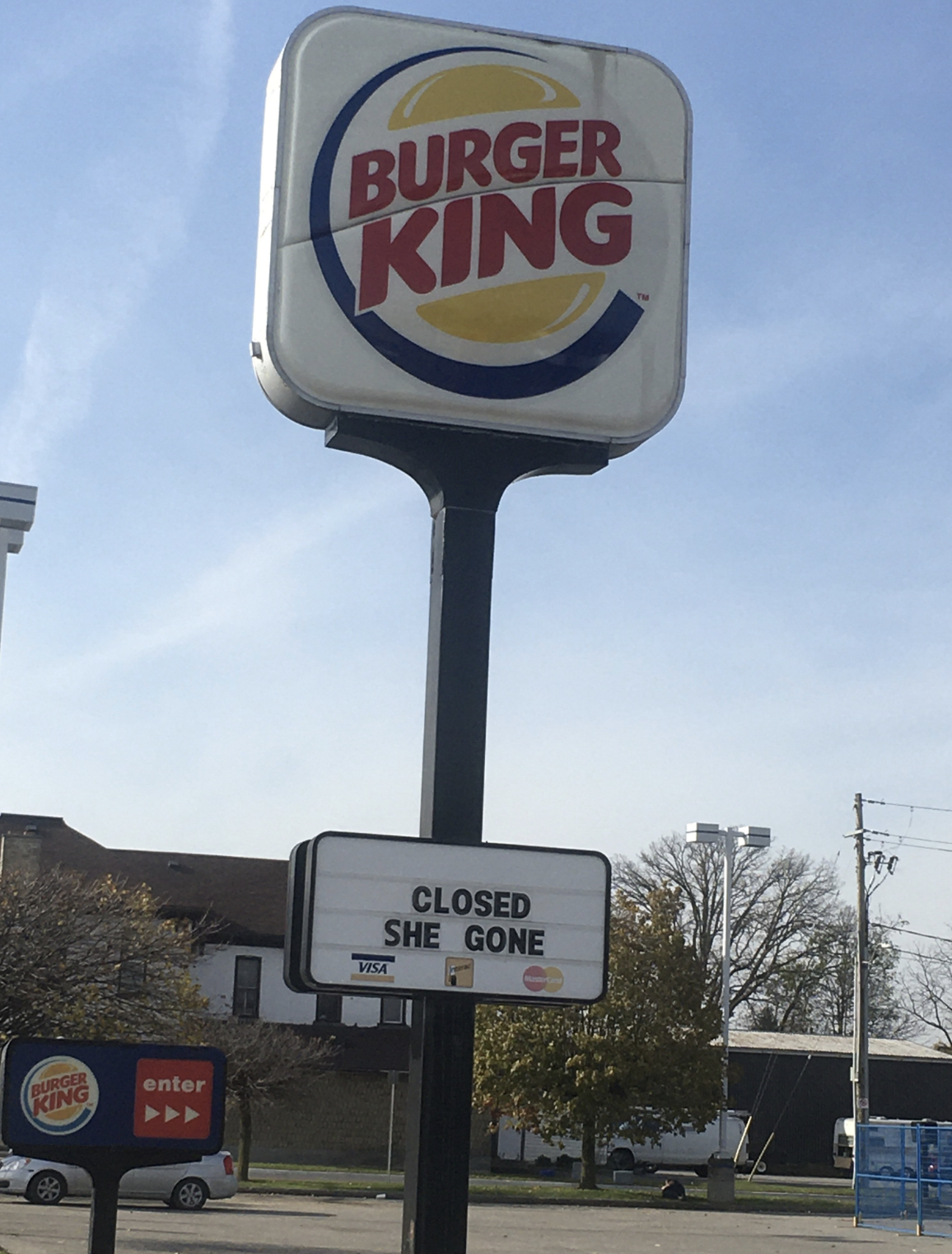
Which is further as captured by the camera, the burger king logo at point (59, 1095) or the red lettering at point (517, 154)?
the red lettering at point (517, 154)

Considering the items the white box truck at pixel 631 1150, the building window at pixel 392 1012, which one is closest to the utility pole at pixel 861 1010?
the white box truck at pixel 631 1150

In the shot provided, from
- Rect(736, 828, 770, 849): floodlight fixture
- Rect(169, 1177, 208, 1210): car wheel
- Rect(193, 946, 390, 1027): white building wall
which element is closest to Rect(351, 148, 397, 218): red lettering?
Rect(169, 1177, 208, 1210): car wheel

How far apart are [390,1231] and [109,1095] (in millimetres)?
21740

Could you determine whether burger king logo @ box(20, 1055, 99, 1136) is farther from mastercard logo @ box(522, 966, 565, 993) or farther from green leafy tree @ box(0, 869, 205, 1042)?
green leafy tree @ box(0, 869, 205, 1042)

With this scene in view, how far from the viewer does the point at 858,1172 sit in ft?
111

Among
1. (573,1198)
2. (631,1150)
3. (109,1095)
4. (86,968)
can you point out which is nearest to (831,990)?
(631,1150)

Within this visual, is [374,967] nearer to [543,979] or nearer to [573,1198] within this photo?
[543,979]

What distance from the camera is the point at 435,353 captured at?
31.3 ft

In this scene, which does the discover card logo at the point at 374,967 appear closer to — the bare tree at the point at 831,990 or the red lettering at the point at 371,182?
the red lettering at the point at 371,182

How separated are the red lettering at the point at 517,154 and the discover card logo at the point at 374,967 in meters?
4.64

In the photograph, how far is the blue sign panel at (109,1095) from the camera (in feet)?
25.1

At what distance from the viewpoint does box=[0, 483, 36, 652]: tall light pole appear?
1709 cm

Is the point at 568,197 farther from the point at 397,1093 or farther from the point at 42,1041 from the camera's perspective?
the point at 397,1093

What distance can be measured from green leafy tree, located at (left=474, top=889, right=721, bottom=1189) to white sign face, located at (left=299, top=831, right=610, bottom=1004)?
2796 cm
